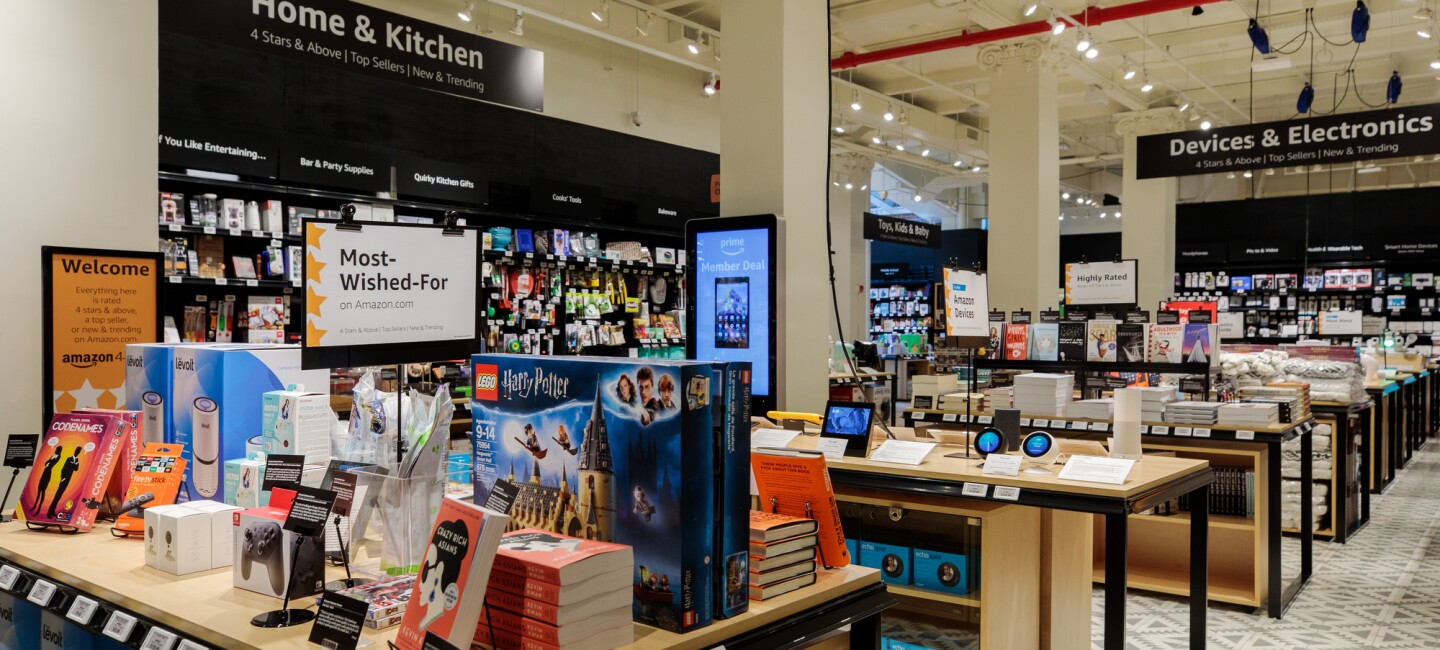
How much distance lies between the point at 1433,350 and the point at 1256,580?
13203 mm

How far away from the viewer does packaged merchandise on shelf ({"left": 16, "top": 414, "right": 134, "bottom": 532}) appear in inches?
90.1

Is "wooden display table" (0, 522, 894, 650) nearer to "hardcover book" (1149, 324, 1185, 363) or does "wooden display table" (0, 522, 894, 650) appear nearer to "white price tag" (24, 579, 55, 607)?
"white price tag" (24, 579, 55, 607)

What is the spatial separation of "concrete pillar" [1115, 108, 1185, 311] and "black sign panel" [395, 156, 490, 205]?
9.19 meters

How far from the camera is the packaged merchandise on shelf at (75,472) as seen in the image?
2.29 m

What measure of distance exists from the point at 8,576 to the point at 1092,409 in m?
4.65

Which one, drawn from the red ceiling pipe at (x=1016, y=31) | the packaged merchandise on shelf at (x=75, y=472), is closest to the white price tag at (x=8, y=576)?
the packaged merchandise on shelf at (x=75, y=472)

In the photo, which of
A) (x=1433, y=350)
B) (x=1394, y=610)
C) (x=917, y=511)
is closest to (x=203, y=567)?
(x=917, y=511)

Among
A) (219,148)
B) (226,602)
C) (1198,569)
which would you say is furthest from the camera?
(219,148)

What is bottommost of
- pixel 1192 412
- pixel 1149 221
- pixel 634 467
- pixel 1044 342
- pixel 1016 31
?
pixel 1192 412

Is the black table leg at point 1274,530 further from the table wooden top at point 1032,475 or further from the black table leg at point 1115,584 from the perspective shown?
the black table leg at point 1115,584

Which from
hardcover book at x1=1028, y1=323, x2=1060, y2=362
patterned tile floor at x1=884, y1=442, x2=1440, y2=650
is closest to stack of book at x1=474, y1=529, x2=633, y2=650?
patterned tile floor at x1=884, y1=442, x2=1440, y2=650

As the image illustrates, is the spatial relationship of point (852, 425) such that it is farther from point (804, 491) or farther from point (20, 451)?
point (20, 451)

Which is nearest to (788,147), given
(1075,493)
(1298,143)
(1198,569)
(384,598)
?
(1075,493)

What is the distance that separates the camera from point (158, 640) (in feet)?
5.46
